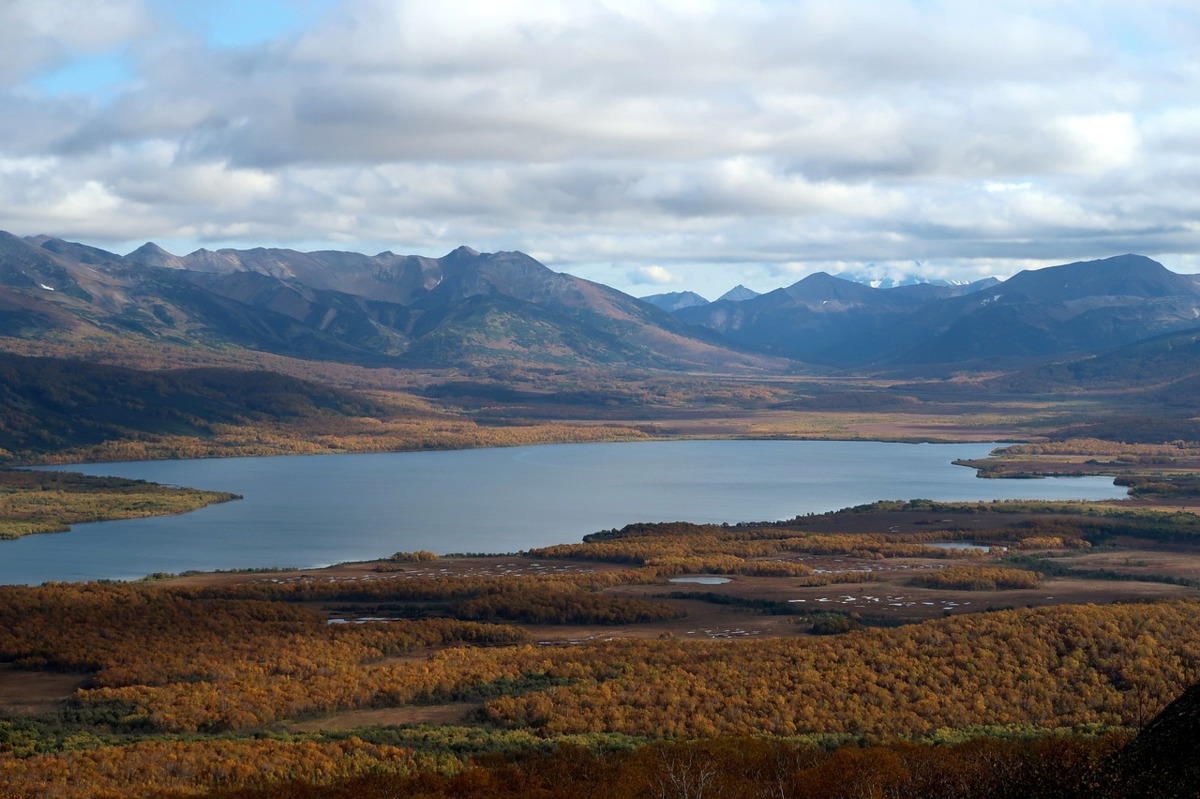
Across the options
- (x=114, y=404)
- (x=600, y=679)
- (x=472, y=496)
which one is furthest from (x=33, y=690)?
(x=114, y=404)

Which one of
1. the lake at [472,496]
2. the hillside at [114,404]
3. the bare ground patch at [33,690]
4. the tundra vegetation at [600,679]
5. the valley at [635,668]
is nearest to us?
the tundra vegetation at [600,679]

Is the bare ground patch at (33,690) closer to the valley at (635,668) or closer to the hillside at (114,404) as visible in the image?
the valley at (635,668)

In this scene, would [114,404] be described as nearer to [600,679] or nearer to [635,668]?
[635,668]

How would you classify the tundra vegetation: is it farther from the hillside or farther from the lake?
the hillside

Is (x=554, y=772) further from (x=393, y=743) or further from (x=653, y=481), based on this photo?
(x=653, y=481)

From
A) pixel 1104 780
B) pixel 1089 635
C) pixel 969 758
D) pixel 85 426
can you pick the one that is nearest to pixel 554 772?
pixel 969 758

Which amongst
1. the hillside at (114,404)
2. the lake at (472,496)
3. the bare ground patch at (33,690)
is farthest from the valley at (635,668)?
the hillside at (114,404)

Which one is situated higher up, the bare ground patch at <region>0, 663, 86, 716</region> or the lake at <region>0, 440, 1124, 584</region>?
the bare ground patch at <region>0, 663, 86, 716</region>

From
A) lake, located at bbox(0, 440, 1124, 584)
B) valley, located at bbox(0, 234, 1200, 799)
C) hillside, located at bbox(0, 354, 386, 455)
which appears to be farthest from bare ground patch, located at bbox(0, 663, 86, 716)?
hillside, located at bbox(0, 354, 386, 455)
